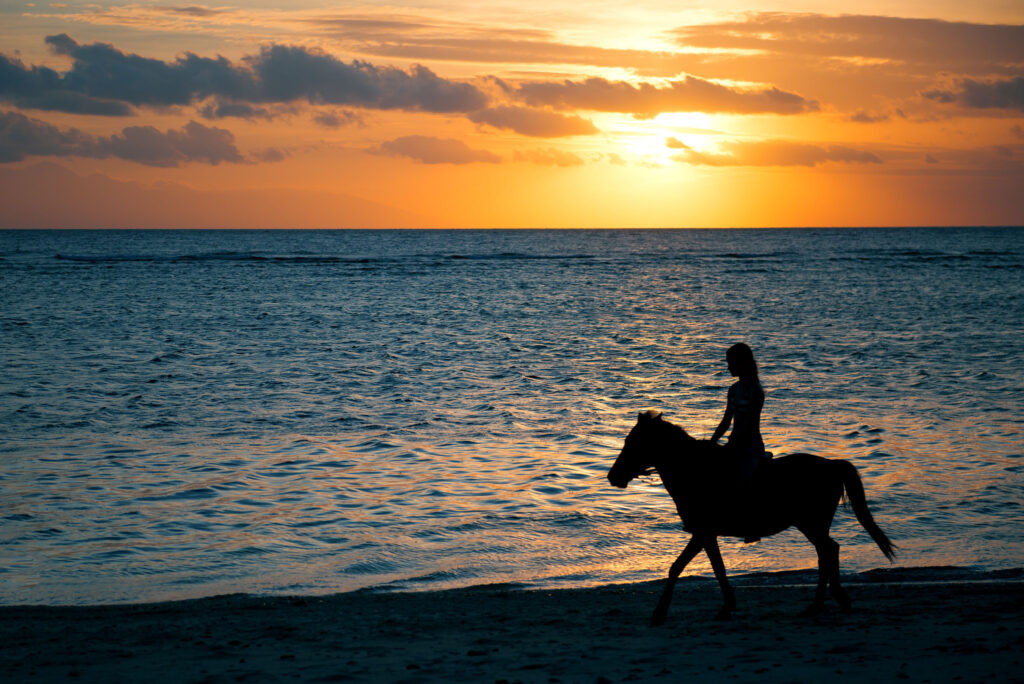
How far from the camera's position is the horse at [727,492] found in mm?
7438

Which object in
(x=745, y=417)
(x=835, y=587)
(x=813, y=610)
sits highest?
(x=745, y=417)

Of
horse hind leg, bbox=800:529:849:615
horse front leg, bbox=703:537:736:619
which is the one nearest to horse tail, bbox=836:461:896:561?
horse hind leg, bbox=800:529:849:615

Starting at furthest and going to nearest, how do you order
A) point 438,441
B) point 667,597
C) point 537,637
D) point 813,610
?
point 438,441
point 813,610
point 667,597
point 537,637

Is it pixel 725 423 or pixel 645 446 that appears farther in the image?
pixel 725 423

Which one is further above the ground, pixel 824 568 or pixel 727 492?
pixel 727 492

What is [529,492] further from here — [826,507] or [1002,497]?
[1002,497]

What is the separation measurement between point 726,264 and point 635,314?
56359 millimetres

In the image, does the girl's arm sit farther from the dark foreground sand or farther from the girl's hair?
the dark foreground sand

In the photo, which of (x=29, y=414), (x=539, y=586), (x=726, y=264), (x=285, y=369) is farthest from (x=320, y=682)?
(x=726, y=264)

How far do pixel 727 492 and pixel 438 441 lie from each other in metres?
8.95

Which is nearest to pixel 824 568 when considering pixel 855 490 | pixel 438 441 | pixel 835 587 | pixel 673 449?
pixel 835 587

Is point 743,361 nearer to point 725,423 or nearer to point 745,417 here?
point 745,417

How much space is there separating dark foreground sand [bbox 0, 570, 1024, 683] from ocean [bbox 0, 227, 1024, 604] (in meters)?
0.81

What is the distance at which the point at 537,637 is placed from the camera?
713cm
